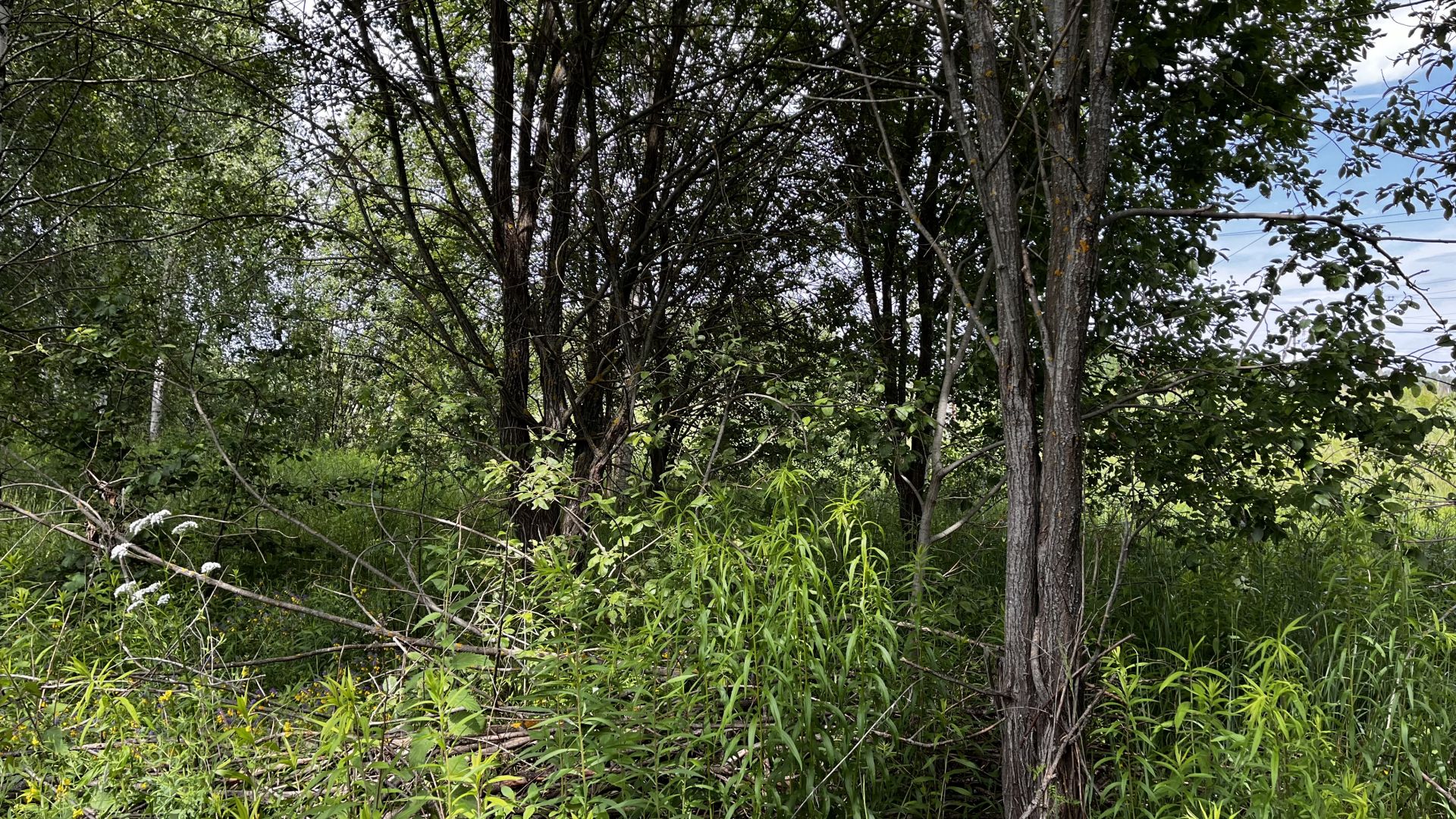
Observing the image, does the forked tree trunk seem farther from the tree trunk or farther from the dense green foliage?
the tree trunk

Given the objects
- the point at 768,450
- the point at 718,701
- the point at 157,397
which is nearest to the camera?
the point at 718,701

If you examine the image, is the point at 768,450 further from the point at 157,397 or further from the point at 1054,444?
the point at 157,397

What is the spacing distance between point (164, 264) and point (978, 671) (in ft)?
44.7

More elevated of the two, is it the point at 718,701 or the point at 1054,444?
the point at 1054,444

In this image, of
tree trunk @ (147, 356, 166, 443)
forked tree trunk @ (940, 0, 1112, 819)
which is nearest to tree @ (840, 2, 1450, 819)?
forked tree trunk @ (940, 0, 1112, 819)

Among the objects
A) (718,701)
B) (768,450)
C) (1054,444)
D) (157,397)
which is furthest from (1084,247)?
(157,397)

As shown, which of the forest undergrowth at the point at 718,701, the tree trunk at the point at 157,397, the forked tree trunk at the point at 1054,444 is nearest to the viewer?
the forest undergrowth at the point at 718,701

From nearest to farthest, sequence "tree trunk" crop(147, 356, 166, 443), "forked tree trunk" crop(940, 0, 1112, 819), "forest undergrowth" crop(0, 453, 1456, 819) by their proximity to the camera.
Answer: "forest undergrowth" crop(0, 453, 1456, 819), "forked tree trunk" crop(940, 0, 1112, 819), "tree trunk" crop(147, 356, 166, 443)

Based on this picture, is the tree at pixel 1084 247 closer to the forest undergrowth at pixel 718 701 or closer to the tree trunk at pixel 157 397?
the forest undergrowth at pixel 718 701

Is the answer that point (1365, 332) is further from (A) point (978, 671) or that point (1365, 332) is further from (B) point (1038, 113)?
(A) point (978, 671)

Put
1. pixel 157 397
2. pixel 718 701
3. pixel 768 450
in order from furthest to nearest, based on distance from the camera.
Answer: pixel 157 397 < pixel 768 450 < pixel 718 701

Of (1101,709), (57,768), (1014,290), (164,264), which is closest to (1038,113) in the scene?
(1014,290)

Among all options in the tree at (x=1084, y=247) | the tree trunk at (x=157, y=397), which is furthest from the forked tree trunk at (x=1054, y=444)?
→ the tree trunk at (x=157, y=397)

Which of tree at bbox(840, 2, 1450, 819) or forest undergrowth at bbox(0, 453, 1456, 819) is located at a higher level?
tree at bbox(840, 2, 1450, 819)
